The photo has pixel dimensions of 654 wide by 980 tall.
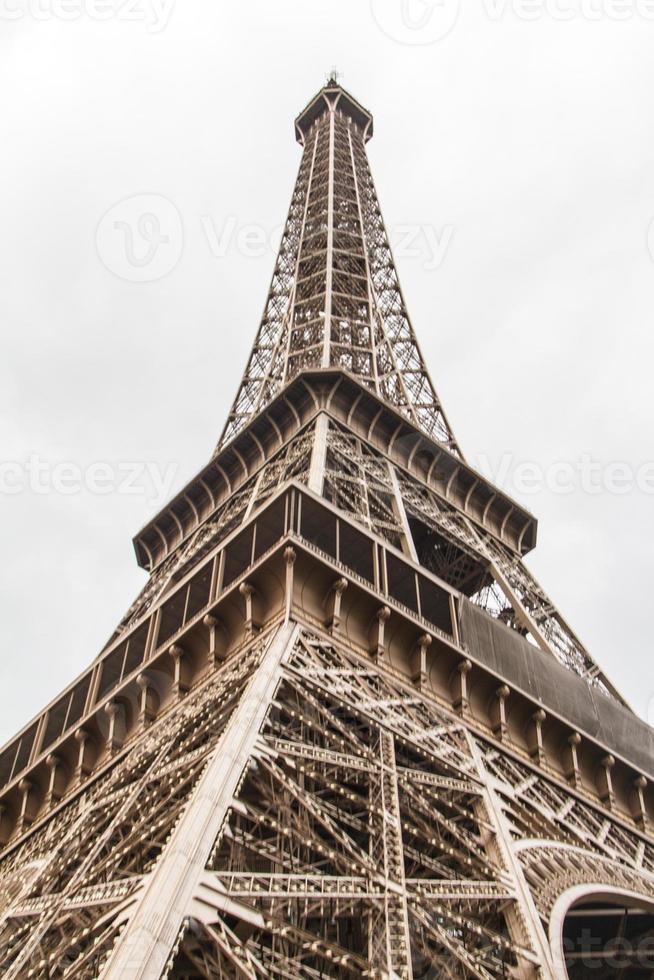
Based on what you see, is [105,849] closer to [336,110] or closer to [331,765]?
[331,765]

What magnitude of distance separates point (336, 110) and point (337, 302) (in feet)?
102

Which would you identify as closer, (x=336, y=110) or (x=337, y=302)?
(x=337, y=302)

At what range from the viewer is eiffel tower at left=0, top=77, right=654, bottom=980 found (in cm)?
1480

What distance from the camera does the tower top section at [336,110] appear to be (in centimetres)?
8356

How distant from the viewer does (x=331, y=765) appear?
18172mm

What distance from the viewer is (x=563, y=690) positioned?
28.1 meters

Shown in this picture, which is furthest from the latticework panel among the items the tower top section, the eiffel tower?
the tower top section

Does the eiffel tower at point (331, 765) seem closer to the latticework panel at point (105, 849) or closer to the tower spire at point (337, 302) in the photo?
the latticework panel at point (105, 849)

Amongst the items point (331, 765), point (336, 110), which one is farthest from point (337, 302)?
point (331, 765)

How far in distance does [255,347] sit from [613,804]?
1432 inches

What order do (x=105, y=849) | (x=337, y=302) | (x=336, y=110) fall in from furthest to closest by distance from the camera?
(x=336, y=110) < (x=337, y=302) < (x=105, y=849)

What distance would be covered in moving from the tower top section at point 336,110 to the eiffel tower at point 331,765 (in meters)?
47.6

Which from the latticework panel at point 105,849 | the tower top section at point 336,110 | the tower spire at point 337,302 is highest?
the tower top section at point 336,110

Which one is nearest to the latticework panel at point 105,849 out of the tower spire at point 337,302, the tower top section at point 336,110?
the tower spire at point 337,302
